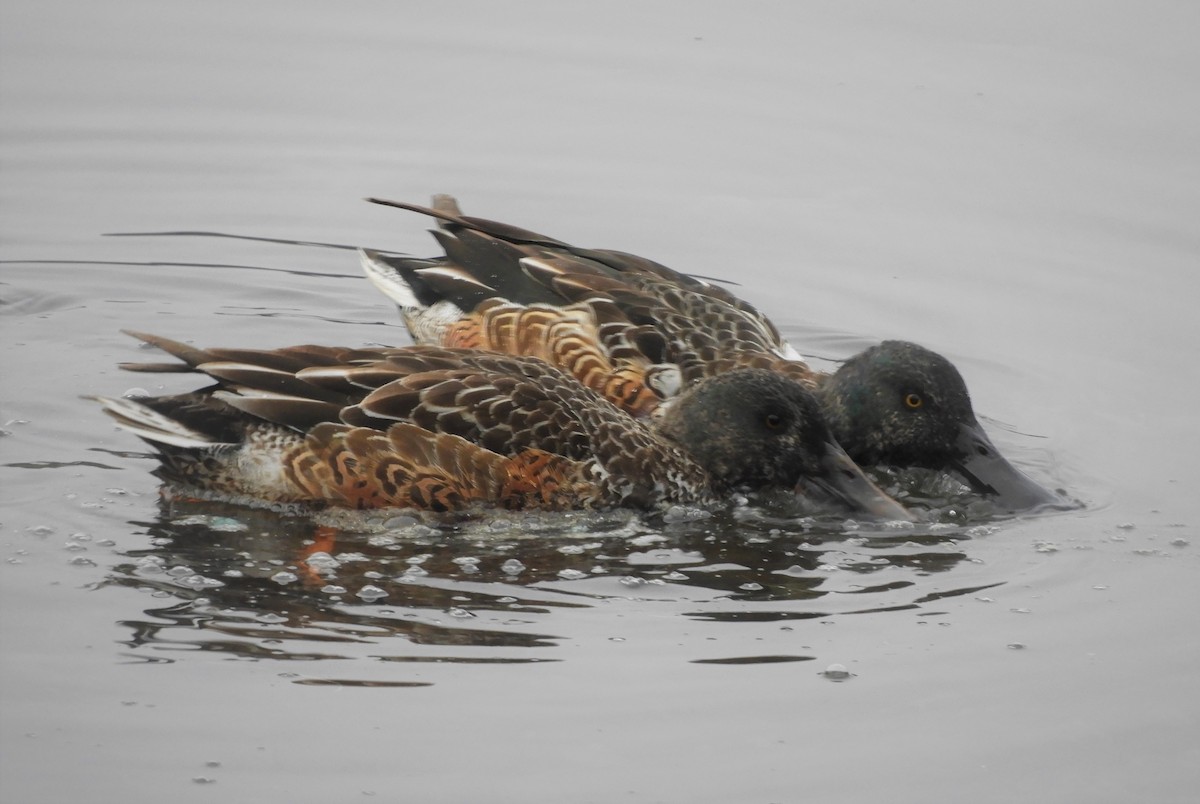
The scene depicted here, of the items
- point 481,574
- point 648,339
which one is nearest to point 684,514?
point 648,339

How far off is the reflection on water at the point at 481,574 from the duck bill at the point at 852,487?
0.33 ft

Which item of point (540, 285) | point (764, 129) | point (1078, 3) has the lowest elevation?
point (540, 285)

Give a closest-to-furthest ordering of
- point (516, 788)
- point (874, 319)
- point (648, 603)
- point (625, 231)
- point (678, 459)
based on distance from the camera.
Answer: point (516, 788)
point (648, 603)
point (678, 459)
point (874, 319)
point (625, 231)

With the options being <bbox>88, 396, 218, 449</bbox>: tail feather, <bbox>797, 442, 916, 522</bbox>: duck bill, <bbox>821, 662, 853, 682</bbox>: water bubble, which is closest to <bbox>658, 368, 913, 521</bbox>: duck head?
<bbox>797, 442, 916, 522</bbox>: duck bill

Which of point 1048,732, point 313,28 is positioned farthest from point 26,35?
point 1048,732

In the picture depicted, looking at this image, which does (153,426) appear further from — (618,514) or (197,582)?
(618,514)

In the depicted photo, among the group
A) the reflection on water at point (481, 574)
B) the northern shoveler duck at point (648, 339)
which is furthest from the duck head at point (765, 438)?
the northern shoveler duck at point (648, 339)

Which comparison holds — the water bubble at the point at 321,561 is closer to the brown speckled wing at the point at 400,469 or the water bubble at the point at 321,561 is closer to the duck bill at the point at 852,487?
the brown speckled wing at the point at 400,469

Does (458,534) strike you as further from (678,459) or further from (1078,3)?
(1078,3)

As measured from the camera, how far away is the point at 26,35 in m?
14.9

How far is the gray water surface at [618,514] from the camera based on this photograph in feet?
21.8

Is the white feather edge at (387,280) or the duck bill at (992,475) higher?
the white feather edge at (387,280)

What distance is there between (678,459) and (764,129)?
5.17 metres

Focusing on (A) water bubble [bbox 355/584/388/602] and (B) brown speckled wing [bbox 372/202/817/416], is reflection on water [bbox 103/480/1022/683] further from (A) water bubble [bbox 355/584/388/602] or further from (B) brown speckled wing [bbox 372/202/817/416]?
(B) brown speckled wing [bbox 372/202/817/416]
